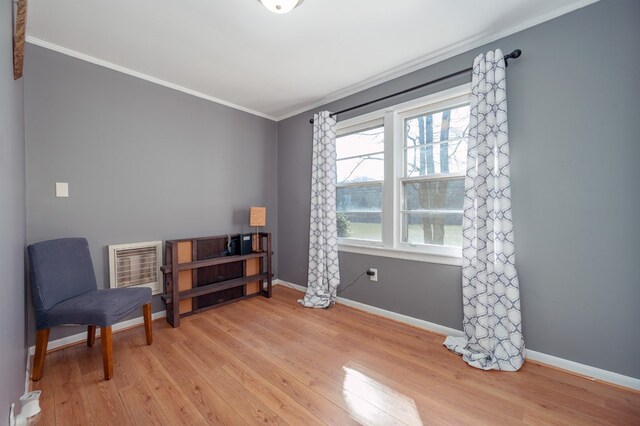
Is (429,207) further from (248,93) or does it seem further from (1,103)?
(1,103)

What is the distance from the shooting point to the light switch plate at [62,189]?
6.93 feet

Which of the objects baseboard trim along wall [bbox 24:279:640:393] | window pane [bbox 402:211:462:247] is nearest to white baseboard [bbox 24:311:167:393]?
baseboard trim along wall [bbox 24:279:640:393]

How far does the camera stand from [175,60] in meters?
2.34

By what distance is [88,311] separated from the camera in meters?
1.67

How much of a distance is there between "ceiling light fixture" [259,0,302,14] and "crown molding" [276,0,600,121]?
1.26 metres

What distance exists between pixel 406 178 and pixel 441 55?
1118 mm

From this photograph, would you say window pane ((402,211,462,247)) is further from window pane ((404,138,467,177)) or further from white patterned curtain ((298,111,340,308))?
white patterned curtain ((298,111,340,308))

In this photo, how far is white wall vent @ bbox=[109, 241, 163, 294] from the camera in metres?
2.36

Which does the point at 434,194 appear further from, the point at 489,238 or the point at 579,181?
the point at 579,181

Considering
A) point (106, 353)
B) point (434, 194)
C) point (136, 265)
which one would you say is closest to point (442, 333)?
point (434, 194)

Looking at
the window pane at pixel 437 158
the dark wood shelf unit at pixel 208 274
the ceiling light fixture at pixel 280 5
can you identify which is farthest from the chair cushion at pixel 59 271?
the window pane at pixel 437 158

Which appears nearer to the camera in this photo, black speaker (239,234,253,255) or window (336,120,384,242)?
window (336,120,384,242)

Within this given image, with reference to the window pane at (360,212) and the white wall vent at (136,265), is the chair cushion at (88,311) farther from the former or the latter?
the window pane at (360,212)

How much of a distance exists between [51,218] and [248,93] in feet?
7.18
